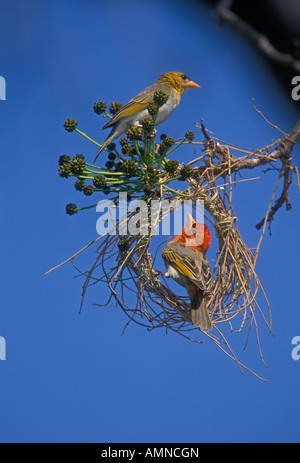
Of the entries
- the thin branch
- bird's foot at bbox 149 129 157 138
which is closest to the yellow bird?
bird's foot at bbox 149 129 157 138

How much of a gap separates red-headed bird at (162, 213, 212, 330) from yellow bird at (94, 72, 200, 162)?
0.61 meters

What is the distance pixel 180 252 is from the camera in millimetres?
2844

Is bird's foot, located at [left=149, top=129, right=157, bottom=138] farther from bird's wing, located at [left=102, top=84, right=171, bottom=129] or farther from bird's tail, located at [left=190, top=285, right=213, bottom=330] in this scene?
bird's tail, located at [left=190, top=285, right=213, bottom=330]

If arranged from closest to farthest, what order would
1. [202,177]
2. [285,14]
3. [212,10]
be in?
[285,14] → [212,10] → [202,177]

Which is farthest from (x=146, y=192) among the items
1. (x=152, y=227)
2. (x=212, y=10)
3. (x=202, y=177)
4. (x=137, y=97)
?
(x=212, y=10)

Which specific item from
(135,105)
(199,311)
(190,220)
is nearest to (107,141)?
(135,105)

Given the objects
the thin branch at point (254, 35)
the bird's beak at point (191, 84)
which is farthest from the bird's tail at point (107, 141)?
the thin branch at point (254, 35)

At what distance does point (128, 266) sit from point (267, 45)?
1.88 m

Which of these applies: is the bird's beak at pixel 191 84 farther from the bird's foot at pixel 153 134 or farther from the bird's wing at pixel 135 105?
the bird's foot at pixel 153 134

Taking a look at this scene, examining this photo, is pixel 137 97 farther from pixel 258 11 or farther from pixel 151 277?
pixel 258 11

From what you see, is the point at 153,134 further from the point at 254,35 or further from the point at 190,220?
the point at 254,35

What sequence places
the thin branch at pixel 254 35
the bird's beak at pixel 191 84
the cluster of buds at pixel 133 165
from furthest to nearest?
the bird's beak at pixel 191 84
the cluster of buds at pixel 133 165
the thin branch at pixel 254 35

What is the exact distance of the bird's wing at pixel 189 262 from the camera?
8.87ft

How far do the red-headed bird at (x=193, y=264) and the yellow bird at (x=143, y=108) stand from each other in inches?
24.1
